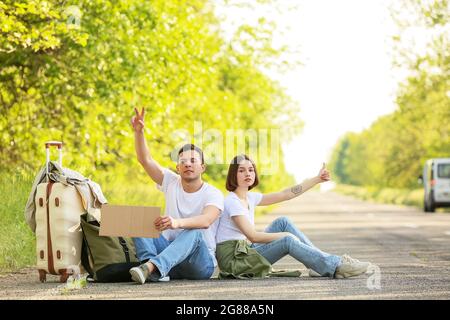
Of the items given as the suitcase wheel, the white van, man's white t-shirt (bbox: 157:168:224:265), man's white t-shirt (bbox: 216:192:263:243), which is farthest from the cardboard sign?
the white van

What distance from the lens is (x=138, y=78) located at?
2192 cm

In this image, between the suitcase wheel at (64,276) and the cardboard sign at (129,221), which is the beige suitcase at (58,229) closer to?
the suitcase wheel at (64,276)

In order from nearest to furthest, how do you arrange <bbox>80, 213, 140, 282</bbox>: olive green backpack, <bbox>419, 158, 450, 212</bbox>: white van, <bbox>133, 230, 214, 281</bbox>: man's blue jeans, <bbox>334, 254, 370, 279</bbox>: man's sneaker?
1. <bbox>133, 230, 214, 281</bbox>: man's blue jeans
2. <bbox>80, 213, 140, 282</bbox>: olive green backpack
3. <bbox>334, 254, 370, 279</bbox>: man's sneaker
4. <bbox>419, 158, 450, 212</bbox>: white van

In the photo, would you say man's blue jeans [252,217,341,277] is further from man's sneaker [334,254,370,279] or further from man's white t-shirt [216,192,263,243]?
man's white t-shirt [216,192,263,243]

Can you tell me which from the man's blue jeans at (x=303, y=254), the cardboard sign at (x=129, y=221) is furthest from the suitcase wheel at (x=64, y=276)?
the man's blue jeans at (x=303, y=254)

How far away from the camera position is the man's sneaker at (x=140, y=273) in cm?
977

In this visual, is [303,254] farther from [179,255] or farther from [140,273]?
[140,273]

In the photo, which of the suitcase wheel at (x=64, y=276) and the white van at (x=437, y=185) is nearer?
the suitcase wheel at (x=64, y=276)

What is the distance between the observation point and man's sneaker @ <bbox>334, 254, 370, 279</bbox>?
10430 mm

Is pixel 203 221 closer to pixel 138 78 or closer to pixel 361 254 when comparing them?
pixel 361 254

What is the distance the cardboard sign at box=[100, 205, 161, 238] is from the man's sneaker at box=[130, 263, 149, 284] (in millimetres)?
291

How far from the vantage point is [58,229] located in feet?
33.7

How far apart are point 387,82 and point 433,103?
2.90 metres

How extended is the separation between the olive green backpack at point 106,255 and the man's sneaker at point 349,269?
1940 millimetres
